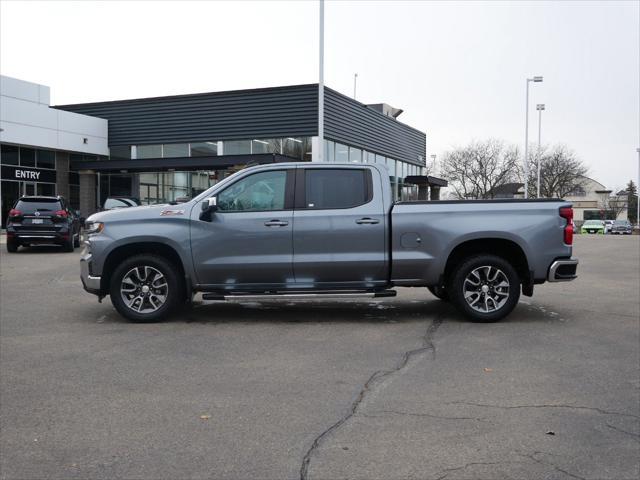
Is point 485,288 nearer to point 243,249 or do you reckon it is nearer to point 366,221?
point 366,221

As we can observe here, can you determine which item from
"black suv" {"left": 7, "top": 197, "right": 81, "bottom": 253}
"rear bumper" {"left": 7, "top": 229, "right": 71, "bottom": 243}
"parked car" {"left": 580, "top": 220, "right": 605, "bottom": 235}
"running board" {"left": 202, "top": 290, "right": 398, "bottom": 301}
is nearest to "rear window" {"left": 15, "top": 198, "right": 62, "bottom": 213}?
"black suv" {"left": 7, "top": 197, "right": 81, "bottom": 253}

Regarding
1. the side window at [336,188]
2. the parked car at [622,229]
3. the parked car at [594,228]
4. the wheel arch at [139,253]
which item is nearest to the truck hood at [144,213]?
the wheel arch at [139,253]

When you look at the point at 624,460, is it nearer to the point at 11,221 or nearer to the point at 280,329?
the point at 280,329

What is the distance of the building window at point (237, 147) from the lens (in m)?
32.6

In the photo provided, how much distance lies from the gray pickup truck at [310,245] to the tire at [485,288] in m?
0.01

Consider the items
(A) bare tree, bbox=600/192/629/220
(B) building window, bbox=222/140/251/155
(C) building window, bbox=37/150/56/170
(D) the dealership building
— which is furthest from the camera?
(A) bare tree, bbox=600/192/629/220

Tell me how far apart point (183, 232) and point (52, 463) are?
175 inches

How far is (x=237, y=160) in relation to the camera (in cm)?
2983

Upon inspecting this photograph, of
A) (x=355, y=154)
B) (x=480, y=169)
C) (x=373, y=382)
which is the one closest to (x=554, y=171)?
(x=480, y=169)

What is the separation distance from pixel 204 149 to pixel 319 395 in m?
29.8

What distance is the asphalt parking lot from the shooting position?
366 cm

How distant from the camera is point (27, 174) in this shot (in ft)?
105

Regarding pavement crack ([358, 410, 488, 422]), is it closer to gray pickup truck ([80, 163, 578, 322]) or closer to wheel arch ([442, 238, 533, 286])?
gray pickup truck ([80, 163, 578, 322])

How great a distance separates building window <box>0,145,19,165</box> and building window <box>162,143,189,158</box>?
7.40 metres
